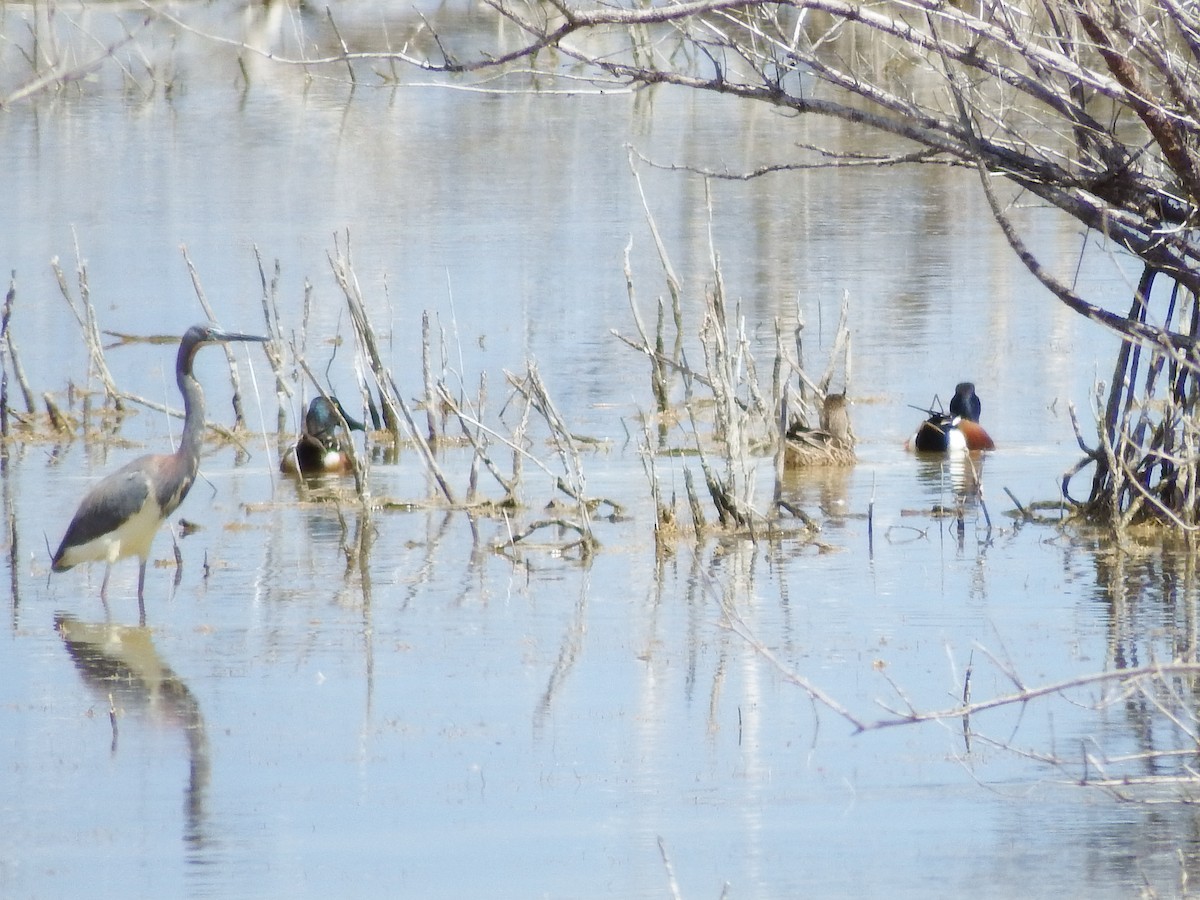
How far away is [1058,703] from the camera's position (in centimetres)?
817

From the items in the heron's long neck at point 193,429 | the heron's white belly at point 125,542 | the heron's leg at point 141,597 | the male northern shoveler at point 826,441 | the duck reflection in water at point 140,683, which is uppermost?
the heron's long neck at point 193,429

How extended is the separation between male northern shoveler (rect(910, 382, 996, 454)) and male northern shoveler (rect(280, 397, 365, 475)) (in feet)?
12.3

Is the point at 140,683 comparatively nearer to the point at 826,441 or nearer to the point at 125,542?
the point at 125,542

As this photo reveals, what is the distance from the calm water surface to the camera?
6656 mm

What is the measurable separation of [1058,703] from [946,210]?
784 inches

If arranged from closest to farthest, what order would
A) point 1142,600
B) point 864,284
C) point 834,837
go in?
point 834,837
point 1142,600
point 864,284

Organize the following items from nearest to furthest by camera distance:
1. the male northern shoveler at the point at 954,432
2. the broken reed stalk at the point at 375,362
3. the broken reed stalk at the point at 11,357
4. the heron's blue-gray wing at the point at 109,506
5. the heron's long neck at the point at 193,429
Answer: the heron's blue-gray wing at the point at 109,506, the heron's long neck at the point at 193,429, the broken reed stalk at the point at 375,362, the male northern shoveler at the point at 954,432, the broken reed stalk at the point at 11,357

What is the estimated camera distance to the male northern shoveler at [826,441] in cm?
1341

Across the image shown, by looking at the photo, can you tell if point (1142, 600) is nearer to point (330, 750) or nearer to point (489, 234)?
point (330, 750)

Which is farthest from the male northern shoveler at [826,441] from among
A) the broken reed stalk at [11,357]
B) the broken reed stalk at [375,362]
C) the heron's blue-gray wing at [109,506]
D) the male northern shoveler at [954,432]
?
the broken reed stalk at [11,357]

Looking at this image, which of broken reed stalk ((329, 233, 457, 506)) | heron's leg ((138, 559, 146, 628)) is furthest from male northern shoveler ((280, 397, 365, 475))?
heron's leg ((138, 559, 146, 628))

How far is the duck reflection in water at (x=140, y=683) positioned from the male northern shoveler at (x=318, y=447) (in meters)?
3.65

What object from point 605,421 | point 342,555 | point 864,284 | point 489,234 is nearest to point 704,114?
point 489,234

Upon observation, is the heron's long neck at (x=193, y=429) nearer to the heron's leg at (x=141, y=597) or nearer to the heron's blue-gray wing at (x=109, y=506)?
the heron's blue-gray wing at (x=109, y=506)
